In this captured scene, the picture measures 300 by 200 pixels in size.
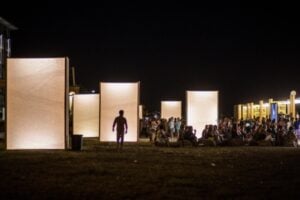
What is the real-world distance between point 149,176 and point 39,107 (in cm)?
1022

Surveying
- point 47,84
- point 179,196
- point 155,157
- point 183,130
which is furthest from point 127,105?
point 179,196

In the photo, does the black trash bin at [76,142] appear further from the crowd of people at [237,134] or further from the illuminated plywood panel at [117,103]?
the illuminated plywood panel at [117,103]

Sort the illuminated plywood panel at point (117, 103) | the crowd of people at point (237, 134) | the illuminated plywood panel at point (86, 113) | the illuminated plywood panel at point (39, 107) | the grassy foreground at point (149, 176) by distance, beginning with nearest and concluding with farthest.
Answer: the grassy foreground at point (149, 176), the illuminated plywood panel at point (39, 107), the crowd of people at point (237, 134), the illuminated plywood panel at point (117, 103), the illuminated plywood panel at point (86, 113)

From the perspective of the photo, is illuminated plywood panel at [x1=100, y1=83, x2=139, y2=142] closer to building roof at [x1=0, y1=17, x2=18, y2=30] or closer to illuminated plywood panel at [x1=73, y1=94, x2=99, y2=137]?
illuminated plywood panel at [x1=73, y1=94, x2=99, y2=137]

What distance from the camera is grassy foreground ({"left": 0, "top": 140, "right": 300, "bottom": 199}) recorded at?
11.6 metres

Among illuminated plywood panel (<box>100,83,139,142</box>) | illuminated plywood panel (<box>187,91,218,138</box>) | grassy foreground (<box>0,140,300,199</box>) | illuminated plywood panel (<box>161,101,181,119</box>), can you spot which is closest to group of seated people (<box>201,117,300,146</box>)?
illuminated plywood panel (<box>187,91,218,138</box>)

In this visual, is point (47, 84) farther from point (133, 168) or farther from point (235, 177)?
point (235, 177)

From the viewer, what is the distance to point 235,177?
14203 mm

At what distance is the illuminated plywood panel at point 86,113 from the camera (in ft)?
115

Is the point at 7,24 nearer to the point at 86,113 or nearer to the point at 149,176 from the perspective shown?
the point at 86,113

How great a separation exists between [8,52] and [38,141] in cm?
6058

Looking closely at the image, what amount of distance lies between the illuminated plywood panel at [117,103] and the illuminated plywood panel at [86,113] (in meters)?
5.93

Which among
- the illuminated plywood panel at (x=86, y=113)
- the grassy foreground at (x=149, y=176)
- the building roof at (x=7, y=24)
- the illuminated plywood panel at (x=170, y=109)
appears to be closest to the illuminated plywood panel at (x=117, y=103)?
the illuminated plywood panel at (x=86, y=113)

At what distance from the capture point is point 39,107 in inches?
917
